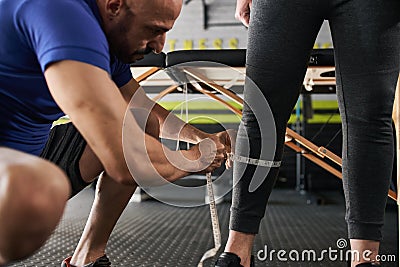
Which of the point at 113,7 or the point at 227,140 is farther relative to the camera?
the point at 227,140

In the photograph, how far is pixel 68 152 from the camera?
1.25 meters

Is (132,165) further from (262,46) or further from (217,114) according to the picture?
(217,114)

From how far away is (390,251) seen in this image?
196 centimetres

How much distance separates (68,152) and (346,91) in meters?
0.63

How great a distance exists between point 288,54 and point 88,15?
55 centimetres

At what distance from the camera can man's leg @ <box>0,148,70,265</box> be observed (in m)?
0.67

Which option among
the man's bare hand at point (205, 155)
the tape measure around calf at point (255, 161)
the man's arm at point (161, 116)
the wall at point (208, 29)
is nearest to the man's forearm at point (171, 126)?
the man's arm at point (161, 116)

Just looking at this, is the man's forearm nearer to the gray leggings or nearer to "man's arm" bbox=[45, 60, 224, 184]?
the gray leggings

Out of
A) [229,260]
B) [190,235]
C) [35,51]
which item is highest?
[35,51]

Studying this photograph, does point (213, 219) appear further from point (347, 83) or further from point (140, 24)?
point (140, 24)

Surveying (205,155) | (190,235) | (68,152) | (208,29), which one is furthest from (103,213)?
(208,29)

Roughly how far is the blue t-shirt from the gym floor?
2.40 ft

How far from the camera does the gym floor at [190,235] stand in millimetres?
1771

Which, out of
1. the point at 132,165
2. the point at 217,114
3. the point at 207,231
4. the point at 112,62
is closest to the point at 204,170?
the point at 132,165
